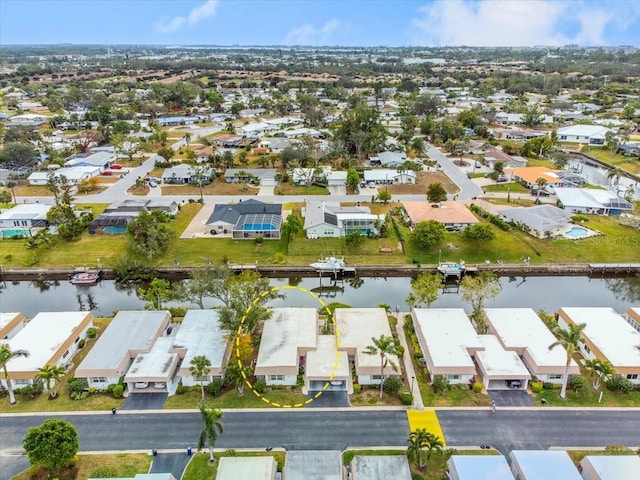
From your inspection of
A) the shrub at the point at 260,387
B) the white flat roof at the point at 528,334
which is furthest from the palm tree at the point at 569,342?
the shrub at the point at 260,387

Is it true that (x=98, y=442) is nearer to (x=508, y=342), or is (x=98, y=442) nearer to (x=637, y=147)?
(x=508, y=342)

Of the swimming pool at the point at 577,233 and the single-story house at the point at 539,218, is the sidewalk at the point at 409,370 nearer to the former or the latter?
the single-story house at the point at 539,218

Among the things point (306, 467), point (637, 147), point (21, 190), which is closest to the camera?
point (306, 467)

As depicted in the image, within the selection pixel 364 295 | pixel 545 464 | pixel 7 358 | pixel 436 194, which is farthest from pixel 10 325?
pixel 436 194

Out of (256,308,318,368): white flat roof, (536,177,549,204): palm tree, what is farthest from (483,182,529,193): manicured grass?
(256,308,318,368): white flat roof

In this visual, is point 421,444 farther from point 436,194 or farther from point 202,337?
point 436,194

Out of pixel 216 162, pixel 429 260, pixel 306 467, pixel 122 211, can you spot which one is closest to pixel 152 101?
pixel 216 162
